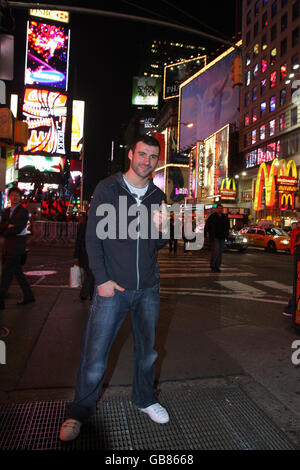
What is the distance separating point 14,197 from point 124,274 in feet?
14.2

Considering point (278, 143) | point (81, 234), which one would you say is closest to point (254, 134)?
point (278, 143)

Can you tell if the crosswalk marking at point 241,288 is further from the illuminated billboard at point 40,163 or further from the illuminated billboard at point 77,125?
the illuminated billboard at point 77,125

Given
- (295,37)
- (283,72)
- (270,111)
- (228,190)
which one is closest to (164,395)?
(295,37)

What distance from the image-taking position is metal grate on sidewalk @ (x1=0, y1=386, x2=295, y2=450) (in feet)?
8.32

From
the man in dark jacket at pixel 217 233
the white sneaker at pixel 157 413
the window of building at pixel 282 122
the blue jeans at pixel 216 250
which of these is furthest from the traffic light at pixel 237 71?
the window of building at pixel 282 122

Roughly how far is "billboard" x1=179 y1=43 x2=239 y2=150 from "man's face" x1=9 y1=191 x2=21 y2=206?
56743mm

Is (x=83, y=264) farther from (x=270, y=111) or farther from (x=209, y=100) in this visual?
(x=209, y=100)

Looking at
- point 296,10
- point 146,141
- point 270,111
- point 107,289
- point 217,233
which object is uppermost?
point 296,10

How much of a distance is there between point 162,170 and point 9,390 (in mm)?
83895

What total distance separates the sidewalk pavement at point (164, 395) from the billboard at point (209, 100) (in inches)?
2311

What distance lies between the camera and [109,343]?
2719 mm

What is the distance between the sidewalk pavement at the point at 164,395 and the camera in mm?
2607

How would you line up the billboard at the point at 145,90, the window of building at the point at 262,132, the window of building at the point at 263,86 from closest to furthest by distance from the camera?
the window of building at the point at 262,132 < the window of building at the point at 263,86 < the billboard at the point at 145,90

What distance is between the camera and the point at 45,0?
37.3m
